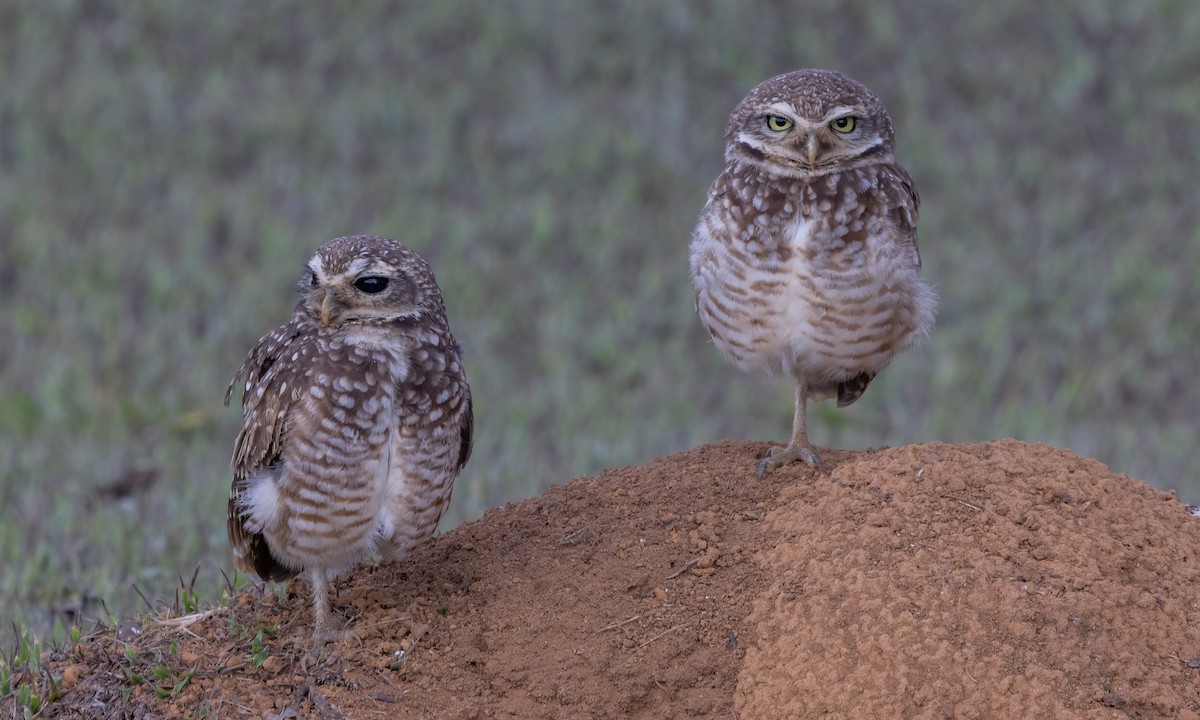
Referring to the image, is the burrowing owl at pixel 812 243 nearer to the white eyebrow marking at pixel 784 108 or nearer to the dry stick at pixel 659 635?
the white eyebrow marking at pixel 784 108

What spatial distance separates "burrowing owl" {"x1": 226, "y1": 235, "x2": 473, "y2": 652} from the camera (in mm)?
4816

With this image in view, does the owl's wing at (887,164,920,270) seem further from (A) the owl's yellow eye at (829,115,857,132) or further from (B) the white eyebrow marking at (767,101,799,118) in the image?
(B) the white eyebrow marking at (767,101,799,118)

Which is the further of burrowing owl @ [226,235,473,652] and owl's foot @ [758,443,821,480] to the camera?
owl's foot @ [758,443,821,480]

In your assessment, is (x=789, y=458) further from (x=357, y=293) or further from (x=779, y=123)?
(x=357, y=293)

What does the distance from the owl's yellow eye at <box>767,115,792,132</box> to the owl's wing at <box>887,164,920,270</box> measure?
0.43 meters

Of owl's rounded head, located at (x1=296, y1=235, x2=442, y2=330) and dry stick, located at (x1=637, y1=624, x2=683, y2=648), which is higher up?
owl's rounded head, located at (x1=296, y1=235, x2=442, y2=330)

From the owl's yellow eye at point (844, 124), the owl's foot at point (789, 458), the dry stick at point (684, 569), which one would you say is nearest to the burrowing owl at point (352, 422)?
the dry stick at point (684, 569)

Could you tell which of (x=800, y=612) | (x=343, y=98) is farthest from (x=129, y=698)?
(x=343, y=98)

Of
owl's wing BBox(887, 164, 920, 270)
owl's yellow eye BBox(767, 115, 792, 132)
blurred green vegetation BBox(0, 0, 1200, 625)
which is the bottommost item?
Answer: blurred green vegetation BBox(0, 0, 1200, 625)

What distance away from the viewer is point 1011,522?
4.75 meters

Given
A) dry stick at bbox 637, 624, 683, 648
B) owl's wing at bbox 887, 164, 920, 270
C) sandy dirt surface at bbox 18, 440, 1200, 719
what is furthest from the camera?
owl's wing at bbox 887, 164, 920, 270

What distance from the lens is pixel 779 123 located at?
218 inches

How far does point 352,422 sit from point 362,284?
454mm

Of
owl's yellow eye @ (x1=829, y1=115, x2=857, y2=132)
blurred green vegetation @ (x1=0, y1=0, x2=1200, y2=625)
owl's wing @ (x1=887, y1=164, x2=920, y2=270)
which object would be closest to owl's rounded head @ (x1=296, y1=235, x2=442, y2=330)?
owl's yellow eye @ (x1=829, y1=115, x2=857, y2=132)
